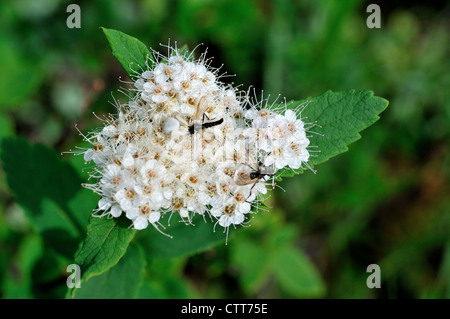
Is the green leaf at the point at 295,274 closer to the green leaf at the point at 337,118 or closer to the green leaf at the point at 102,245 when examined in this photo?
the green leaf at the point at 337,118

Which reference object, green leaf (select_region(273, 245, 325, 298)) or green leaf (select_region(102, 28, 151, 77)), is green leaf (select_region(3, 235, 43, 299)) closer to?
green leaf (select_region(102, 28, 151, 77))

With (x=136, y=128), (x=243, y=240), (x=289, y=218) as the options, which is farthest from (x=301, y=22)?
(x=136, y=128)

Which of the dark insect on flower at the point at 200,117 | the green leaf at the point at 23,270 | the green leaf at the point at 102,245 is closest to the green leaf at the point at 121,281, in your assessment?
the green leaf at the point at 102,245

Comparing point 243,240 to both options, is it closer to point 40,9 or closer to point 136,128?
point 136,128

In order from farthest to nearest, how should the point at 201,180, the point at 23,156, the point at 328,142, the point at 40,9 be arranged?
1. the point at 40,9
2. the point at 23,156
3. the point at 328,142
4. the point at 201,180

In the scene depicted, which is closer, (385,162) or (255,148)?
(255,148)

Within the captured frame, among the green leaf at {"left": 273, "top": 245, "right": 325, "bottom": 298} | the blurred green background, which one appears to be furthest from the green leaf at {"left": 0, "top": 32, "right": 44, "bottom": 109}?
the green leaf at {"left": 273, "top": 245, "right": 325, "bottom": 298}
